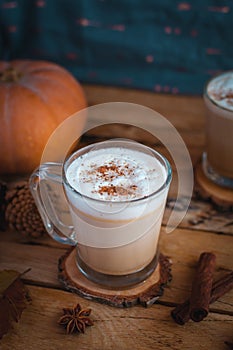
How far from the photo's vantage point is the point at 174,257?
137cm

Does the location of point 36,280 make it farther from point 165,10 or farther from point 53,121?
point 165,10

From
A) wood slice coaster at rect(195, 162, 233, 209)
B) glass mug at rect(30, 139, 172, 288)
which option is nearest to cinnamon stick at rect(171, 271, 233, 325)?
glass mug at rect(30, 139, 172, 288)

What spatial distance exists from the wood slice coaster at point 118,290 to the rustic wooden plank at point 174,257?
2 centimetres

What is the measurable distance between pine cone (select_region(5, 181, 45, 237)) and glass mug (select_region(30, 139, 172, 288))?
0.07 meters

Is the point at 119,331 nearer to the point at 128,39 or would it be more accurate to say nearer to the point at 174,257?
the point at 174,257

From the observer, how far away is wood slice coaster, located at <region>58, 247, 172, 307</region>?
4.05 feet

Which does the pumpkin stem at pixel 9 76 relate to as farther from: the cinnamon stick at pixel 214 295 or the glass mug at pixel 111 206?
the cinnamon stick at pixel 214 295

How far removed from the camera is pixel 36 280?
1308 mm

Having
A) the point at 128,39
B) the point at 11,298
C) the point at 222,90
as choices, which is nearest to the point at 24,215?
the point at 11,298

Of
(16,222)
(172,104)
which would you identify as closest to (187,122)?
(172,104)

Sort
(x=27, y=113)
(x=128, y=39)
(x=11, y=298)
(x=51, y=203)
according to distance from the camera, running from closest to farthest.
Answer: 1. (x=11, y=298)
2. (x=51, y=203)
3. (x=27, y=113)
4. (x=128, y=39)

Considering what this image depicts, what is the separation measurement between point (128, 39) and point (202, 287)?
1066 millimetres

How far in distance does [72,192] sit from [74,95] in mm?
655

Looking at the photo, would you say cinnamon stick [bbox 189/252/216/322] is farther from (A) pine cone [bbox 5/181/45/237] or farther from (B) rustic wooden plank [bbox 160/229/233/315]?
(A) pine cone [bbox 5/181/45/237]
